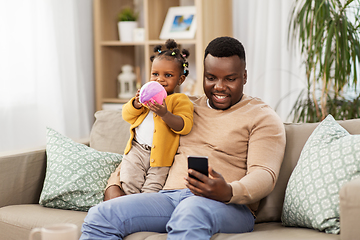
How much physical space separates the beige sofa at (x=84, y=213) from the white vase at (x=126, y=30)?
3.96 ft

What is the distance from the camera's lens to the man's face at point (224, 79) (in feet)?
4.87

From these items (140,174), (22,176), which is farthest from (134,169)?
(22,176)

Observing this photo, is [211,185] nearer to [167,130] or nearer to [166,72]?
[167,130]

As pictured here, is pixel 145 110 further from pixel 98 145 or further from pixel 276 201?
pixel 276 201

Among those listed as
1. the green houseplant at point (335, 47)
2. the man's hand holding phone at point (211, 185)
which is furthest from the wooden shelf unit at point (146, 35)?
the man's hand holding phone at point (211, 185)

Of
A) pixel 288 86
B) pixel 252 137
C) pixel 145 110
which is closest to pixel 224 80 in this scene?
pixel 252 137

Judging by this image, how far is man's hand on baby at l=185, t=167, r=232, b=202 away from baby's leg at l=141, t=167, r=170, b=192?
1.01ft

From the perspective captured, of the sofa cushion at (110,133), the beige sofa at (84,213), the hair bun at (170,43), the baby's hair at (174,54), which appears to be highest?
the hair bun at (170,43)

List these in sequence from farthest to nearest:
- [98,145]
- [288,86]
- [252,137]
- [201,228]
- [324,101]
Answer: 1. [288,86]
2. [324,101]
3. [98,145]
4. [252,137]
5. [201,228]

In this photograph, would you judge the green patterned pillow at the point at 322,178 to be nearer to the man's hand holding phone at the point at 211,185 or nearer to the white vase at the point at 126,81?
the man's hand holding phone at the point at 211,185

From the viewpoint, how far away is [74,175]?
1.62 meters

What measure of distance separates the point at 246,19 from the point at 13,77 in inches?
65.1

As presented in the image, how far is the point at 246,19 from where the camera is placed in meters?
2.91

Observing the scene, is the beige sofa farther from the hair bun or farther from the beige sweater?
the hair bun
